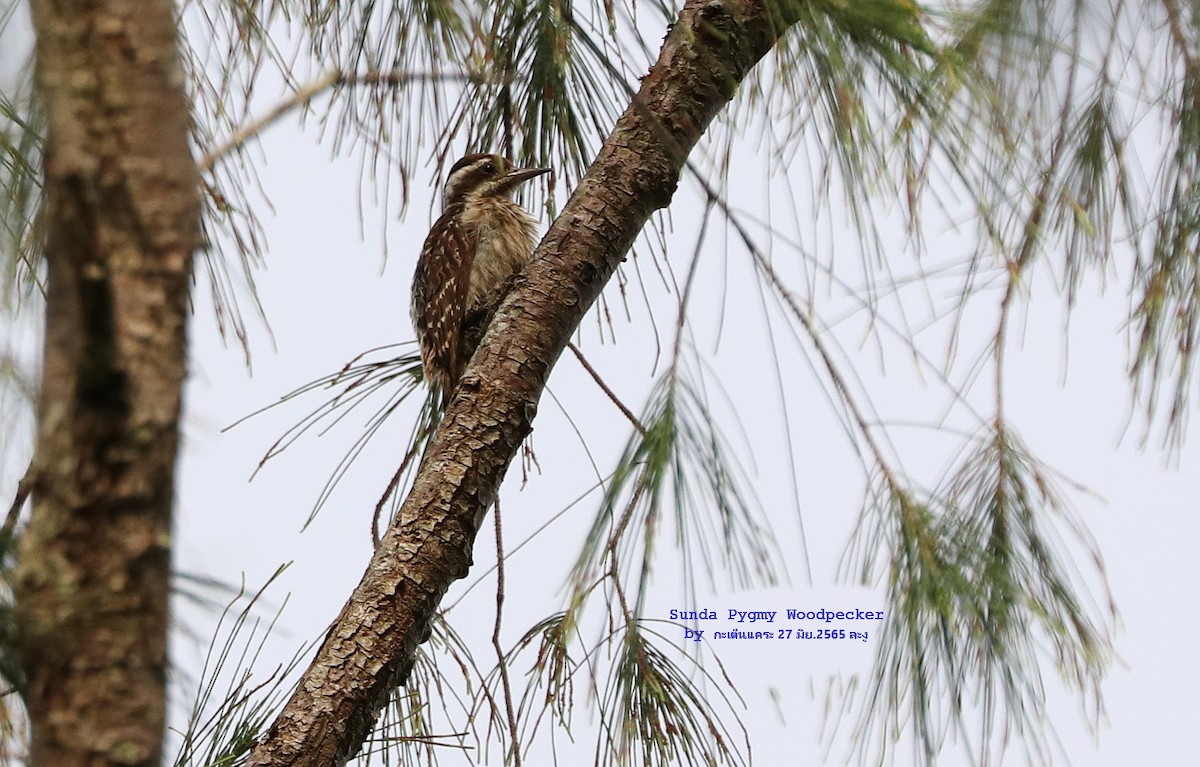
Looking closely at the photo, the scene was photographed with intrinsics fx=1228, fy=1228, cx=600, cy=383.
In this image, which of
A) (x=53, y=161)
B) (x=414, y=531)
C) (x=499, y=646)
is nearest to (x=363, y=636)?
(x=414, y=531)

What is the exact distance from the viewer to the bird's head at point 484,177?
8.38ft

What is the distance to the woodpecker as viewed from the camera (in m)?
2.82

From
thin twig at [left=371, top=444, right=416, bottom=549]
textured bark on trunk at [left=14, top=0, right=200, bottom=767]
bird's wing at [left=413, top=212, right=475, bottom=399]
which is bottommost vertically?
textured bark on trunk at [left=14, top=0, right=200, bottom=767]

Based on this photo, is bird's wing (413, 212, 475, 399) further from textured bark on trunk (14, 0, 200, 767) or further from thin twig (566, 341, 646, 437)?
textured bark on trunk (14, 0, 200, 767)

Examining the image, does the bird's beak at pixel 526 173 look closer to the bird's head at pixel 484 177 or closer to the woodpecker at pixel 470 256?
the bird's head at pixel 484 177

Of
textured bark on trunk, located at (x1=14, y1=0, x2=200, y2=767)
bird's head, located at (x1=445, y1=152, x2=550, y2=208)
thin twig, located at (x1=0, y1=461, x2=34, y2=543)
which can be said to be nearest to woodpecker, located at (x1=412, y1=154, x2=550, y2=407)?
bird's head, located at (x1=445, y1=152, x2=550, y2=208)

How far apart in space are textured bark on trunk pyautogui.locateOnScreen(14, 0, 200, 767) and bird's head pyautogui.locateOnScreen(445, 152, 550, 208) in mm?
1657

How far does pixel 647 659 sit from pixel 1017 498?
59 cm

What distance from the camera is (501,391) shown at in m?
1.85

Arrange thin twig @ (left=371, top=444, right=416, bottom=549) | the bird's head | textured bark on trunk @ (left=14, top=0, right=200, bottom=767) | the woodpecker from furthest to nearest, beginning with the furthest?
the woodpecker → the bird's head → thin twig @ (left=371, top=444, right=416, bottom=549) → textured bark on trunk @ (left=14, top=0, right=200, bottom=767)

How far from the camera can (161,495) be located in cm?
79

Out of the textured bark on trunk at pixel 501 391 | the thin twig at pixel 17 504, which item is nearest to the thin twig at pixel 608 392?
the textured bark on trunk at pixel 501 391

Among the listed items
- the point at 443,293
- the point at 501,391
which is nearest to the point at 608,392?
the point at 501,391

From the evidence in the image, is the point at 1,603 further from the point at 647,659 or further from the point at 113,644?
the point at 647,659
